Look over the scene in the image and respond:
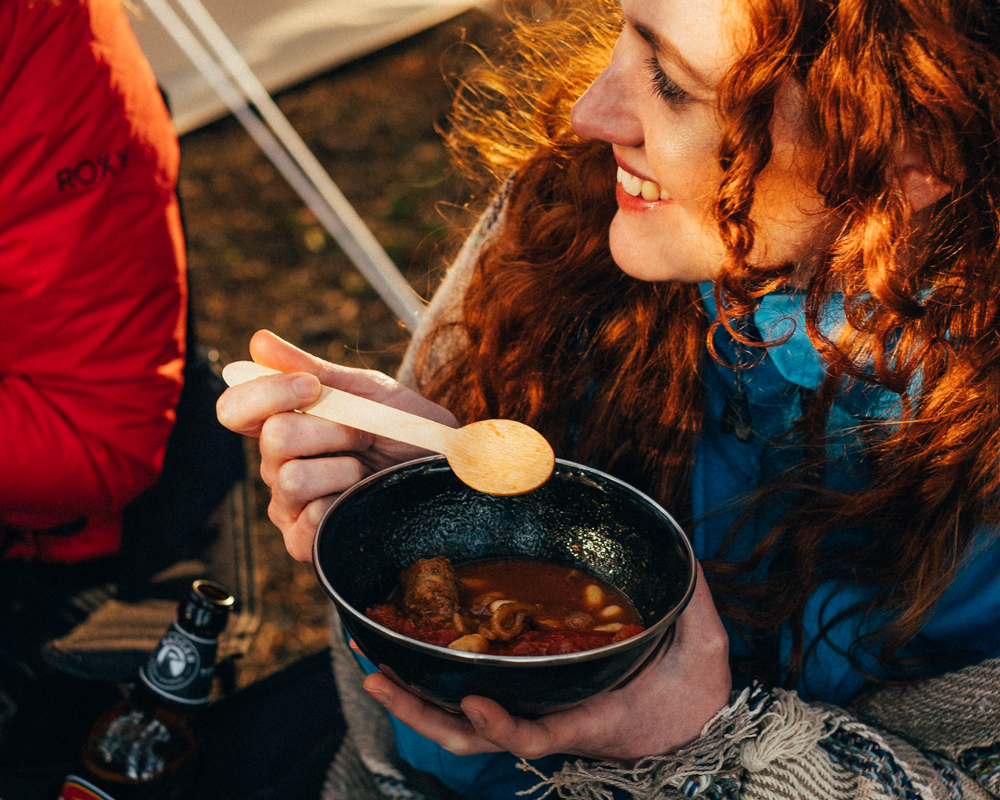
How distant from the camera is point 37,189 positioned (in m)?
1.55

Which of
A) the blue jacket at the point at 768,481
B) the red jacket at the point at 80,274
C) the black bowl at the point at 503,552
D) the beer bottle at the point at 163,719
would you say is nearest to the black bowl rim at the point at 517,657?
the black bowl at the point at 503,552

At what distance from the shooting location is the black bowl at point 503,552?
0.90 m

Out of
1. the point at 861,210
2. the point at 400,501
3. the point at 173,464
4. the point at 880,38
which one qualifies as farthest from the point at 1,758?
the point at 880,38

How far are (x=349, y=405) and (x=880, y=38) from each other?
0.78m

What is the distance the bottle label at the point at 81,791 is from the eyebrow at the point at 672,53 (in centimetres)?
136

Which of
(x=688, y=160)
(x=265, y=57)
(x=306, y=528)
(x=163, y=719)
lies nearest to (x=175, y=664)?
(x=163, y=719)

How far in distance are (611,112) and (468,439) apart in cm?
50

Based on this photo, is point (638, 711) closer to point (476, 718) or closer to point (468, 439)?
point (476, 718)

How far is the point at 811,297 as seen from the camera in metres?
1.23

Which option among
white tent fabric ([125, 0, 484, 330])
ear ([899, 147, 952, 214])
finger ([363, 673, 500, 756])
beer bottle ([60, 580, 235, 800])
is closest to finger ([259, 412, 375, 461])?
finger ([363, 673, 500, 756])

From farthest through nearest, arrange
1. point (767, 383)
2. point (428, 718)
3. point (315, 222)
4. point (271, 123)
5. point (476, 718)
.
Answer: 1. point (315, 222)
2. point (271, 123)
3. point (767, 383)
4. point (428, 718)
5. point (476, 718)

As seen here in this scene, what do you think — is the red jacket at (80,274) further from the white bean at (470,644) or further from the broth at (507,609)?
the white bean at (470,644)

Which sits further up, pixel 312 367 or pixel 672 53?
pixel 672 53

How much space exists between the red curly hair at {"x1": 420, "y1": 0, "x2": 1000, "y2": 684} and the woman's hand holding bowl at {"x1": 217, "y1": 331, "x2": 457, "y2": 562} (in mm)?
413
